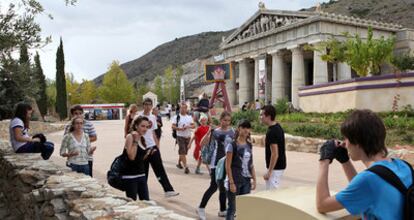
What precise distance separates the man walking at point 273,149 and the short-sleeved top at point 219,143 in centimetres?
92

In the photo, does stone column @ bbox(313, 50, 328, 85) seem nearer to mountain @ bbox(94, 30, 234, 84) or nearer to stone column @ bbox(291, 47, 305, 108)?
stone column @ bbox(291, 47, 305, 108)

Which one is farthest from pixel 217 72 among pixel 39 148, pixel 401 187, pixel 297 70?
pixel 401 187

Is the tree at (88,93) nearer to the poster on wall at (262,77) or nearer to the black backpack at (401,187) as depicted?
the poster on wall at (262,77)

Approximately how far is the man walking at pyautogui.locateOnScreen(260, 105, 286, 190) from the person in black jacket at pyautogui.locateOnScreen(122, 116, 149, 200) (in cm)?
166

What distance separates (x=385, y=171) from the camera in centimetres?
203

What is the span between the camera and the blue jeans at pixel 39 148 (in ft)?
26.8

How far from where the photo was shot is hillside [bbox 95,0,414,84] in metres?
79.7

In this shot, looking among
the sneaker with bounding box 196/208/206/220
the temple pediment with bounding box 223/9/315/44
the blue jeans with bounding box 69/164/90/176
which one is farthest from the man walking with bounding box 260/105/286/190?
the temple pediment with bounding box 223/9/315/44

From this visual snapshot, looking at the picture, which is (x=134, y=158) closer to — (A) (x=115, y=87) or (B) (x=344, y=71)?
(B) (x=344, y=71)

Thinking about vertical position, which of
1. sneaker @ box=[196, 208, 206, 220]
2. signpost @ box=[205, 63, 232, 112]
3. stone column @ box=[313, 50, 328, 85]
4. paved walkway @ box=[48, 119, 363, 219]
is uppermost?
stone column @ box=[313, 50, 328, 85]

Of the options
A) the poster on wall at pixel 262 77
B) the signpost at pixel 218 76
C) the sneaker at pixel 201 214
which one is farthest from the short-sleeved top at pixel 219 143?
the poster on wall at pixel 262 77

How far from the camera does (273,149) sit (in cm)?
553

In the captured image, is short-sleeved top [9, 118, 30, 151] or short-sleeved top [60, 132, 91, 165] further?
short-sleeved top [9, 118, 30, 151]

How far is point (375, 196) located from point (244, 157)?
3.48m
